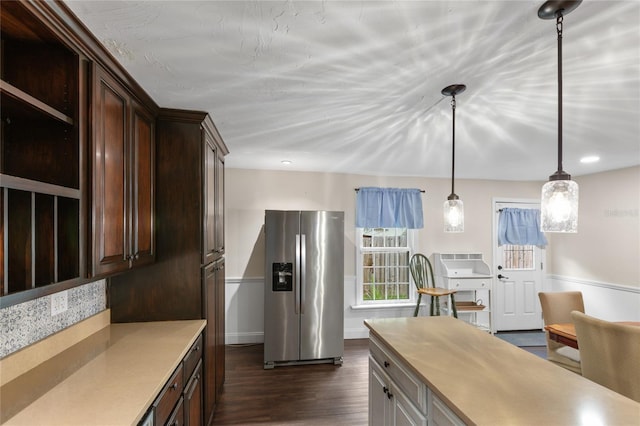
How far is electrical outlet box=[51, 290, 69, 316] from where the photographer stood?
5.29ft

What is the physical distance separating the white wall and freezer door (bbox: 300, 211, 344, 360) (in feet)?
2.77

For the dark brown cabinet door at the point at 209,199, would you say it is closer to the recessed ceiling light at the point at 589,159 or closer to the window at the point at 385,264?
the window at the point at 385,264

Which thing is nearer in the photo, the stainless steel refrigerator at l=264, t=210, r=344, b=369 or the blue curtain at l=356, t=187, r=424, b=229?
the stainless steel refrigerator at l=264, t=210, r=344, b=369

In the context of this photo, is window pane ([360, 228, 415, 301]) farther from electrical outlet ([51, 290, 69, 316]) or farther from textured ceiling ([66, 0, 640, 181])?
electrical outlet ([51, 290, 69, 316])

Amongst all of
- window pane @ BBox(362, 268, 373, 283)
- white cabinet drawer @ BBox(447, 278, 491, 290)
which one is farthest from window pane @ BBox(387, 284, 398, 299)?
white cabinet drawer @ BBox(447, 278, 491, 290)

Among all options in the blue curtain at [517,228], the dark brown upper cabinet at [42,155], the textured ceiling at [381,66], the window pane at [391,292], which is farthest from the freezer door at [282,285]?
the blue curtain at [517,228]

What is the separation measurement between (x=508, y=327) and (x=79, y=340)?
5418 millimetres

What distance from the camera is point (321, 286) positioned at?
3525 millimetres

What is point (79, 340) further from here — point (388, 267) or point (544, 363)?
point (388, 267)

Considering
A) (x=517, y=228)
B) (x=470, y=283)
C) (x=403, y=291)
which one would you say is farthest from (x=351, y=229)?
(x=517, y=228)

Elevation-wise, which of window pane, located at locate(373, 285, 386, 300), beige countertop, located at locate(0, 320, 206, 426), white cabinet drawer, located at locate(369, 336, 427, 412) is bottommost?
window pane, located at locate(373, 285, 386, 300)

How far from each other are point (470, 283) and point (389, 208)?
5.15 feet

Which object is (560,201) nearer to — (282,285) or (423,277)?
(282,285)

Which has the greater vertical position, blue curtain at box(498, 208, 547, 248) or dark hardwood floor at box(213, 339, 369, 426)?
blue curtain at box(498, 208, 547, 248)
